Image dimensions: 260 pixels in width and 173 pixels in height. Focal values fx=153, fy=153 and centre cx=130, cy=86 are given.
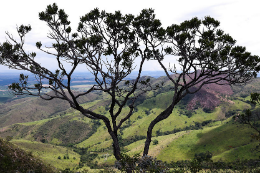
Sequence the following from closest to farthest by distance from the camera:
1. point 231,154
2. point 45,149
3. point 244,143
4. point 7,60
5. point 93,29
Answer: point 7,60, point 93,29, point 231,154, point 244,143, point 45,149

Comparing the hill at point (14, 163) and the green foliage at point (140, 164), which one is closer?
the green foliage at point (140, 164)

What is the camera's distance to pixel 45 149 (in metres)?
109

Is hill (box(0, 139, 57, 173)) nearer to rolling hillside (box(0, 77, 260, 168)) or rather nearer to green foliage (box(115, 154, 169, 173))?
green foliage (box(115, 154, 169, 173))

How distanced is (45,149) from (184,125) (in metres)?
137

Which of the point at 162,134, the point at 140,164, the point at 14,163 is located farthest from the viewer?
the point at 162,134

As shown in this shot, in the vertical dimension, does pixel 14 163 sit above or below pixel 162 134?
above

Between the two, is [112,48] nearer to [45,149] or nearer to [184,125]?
[45,149]

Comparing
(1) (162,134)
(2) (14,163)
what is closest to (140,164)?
(2) (14,163)

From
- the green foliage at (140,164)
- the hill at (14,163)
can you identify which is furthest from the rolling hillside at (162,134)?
the green foliage at (140,164)

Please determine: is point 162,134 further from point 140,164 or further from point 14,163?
point 140,164

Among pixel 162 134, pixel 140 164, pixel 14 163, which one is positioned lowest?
pixel 162 134

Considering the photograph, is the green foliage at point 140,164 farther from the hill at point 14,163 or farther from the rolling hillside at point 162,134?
the rolling hillside at point 162,134

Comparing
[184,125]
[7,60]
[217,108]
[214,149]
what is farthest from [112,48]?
[217,108]

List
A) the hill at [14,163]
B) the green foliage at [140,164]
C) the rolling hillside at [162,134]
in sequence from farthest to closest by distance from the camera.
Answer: the rolling hillside at [162,134] < the hill at [14,163] < the green foliage at [140,164]
